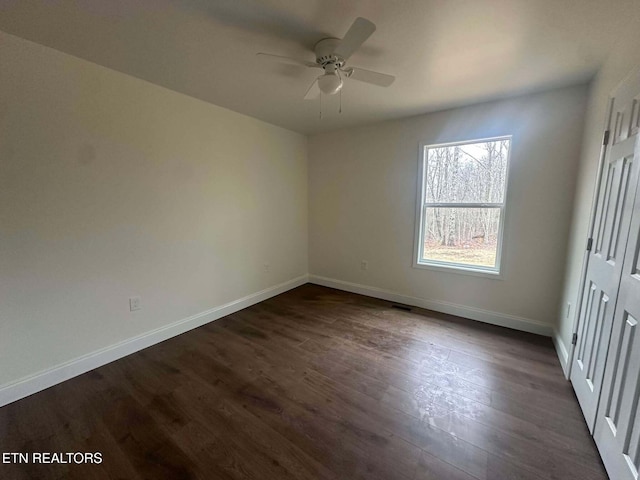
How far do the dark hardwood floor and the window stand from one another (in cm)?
91

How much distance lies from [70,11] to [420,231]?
3.42 metres

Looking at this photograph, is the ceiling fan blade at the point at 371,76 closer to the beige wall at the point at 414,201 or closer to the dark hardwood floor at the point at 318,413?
the beige wall at the point at 414,201

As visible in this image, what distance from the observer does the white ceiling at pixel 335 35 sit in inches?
54.9

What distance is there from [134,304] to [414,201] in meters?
3.17

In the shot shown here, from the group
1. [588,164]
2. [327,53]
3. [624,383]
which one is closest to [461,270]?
[588,164]

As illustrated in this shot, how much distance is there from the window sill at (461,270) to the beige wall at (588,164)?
22.4 inches

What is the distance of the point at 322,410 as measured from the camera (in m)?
1.71

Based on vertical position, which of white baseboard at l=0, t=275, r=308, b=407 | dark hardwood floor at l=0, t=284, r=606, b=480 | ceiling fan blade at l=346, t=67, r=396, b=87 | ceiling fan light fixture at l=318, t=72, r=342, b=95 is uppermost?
ceiling fan blade at l=346, t=67, r=396, b=87

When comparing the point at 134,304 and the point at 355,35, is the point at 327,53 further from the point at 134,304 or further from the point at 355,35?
the point at 134,304

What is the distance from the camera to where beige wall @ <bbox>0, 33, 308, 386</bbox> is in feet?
5.70

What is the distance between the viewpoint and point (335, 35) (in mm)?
1630

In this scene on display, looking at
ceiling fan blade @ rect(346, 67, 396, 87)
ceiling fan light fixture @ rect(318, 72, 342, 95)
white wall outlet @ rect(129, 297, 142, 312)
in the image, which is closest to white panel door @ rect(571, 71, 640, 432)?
ceiling fan blade @ rect(346, 67, 396, 87)

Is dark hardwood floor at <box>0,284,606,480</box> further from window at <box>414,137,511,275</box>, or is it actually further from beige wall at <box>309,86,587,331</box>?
window at <box>414,137,511,275</box>

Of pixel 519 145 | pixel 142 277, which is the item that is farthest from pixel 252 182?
pixel 519 145
